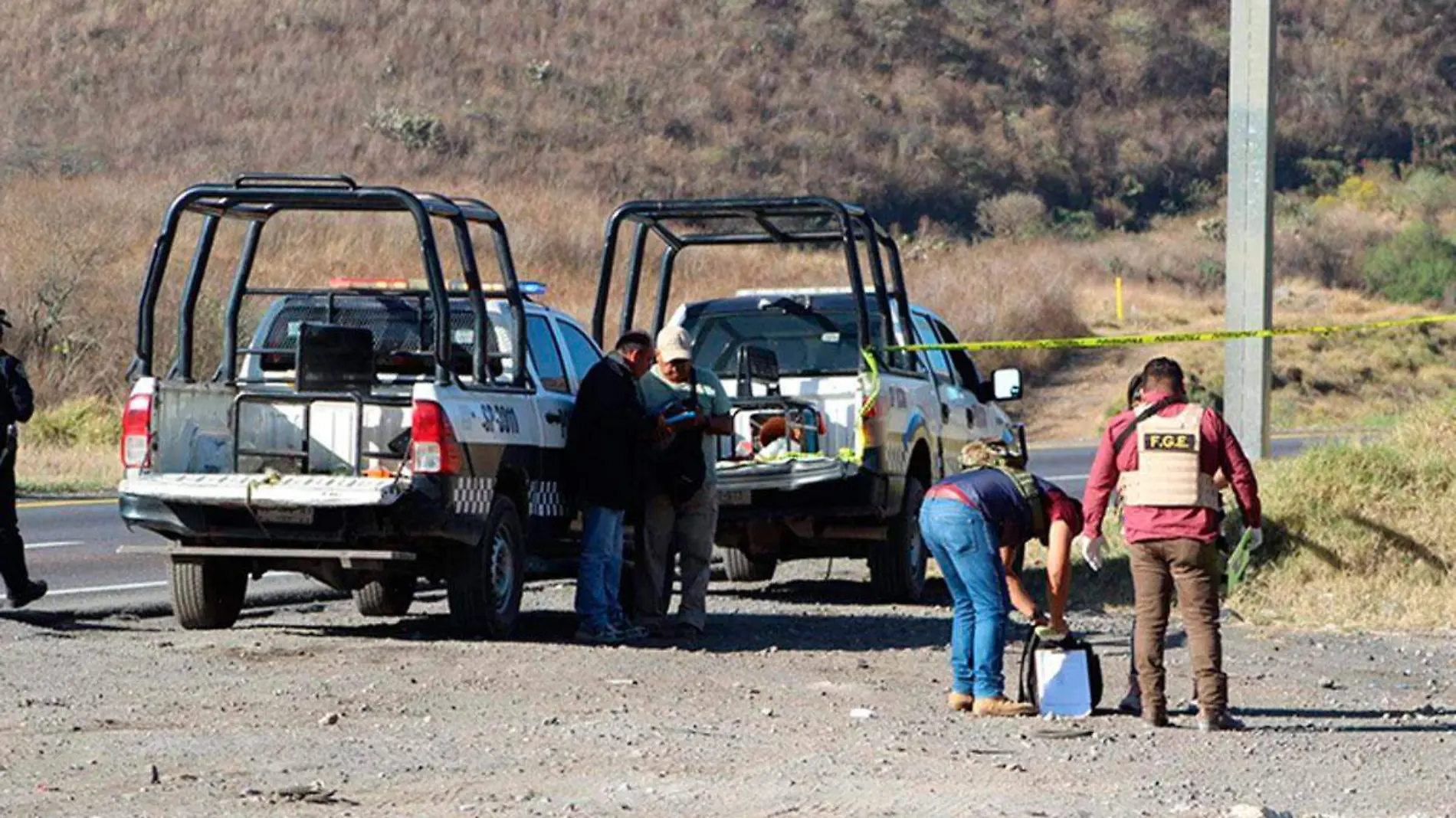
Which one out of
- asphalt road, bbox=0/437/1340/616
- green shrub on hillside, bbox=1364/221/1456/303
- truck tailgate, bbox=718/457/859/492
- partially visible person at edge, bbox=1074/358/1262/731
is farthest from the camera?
green shrub on hillside, bbox=1364/221/1456/303

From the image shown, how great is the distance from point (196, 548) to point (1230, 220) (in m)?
8.52

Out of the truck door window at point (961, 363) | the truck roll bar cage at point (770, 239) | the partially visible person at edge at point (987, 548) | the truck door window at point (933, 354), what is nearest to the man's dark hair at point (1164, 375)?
the partially visible person at edge at point (987, 548)

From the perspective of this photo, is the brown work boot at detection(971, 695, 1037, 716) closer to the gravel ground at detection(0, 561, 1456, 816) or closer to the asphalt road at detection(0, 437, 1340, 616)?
the gravel ground at detection(0, 561, 1456, 816)

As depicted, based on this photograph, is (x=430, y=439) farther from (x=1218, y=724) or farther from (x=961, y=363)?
(x=961, y=363)

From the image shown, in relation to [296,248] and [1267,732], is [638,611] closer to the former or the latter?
[1267,732]

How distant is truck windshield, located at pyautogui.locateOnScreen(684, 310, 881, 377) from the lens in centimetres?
1576

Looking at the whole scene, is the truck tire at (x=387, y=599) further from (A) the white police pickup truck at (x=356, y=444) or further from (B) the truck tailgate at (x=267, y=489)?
(B) the truck tailgate at (x=267, y=489)

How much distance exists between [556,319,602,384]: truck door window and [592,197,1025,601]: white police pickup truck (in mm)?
700

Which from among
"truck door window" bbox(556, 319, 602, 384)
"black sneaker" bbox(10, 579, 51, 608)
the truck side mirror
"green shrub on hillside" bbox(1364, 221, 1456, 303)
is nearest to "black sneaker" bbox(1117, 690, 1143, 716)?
"truck door window" bbox(556, 319, 602, 384)

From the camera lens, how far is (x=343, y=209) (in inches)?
530

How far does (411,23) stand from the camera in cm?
7106

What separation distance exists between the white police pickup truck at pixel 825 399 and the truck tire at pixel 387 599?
1849 mm

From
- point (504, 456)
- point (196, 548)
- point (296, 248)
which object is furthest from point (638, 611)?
point (296, 248)

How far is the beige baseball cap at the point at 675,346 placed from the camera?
13.3 m
